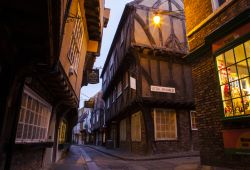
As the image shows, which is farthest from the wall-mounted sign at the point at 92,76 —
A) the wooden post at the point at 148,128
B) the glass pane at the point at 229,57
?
the glass pane at the point at 229,57

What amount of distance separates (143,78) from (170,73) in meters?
2.48

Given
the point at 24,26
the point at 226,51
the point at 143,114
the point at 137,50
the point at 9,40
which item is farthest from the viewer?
the point at 137,50

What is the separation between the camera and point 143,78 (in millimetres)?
13398

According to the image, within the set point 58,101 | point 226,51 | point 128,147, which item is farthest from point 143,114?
point 226,51

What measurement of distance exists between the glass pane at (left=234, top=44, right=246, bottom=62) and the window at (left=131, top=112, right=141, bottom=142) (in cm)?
927

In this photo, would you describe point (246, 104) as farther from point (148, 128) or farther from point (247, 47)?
point (148, 128)

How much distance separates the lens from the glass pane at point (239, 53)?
5.30 m

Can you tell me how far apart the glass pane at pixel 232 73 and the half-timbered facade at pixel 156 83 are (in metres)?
7.35

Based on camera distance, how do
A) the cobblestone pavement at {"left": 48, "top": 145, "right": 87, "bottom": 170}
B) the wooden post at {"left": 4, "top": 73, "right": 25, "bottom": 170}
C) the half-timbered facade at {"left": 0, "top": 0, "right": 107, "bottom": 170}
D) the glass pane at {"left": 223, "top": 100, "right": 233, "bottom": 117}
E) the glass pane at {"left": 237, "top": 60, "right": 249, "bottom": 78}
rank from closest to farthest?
1. the half-timbered facade at {"left": 0, "top": 0, "right": 107, "bottom": 170}
2. the wooden post at {"left": 4, "top": 73, "right": 25, "bottom": 170}
3. the glass pane at {"left": 237, "top": 60, "right": 249, "bottom": 78}
4. the glass pane at {"left": 223, "top": 100, "right": 233, "bottom": 117}
5. the cobblestone pavement at {"left": 48, "top": 145, "right": 87, "bottom": 170}

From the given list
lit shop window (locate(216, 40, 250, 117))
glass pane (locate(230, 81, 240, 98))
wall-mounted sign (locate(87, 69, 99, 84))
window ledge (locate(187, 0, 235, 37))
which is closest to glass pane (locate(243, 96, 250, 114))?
lit shop window (locate(216, 40, 250, 117))

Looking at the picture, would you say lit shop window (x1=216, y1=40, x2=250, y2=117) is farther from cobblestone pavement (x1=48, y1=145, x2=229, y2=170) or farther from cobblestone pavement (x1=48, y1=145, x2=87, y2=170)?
cobblestone pavement (x1=48, y1=145, x2=87, y2=170)

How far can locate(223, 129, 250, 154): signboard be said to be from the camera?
4.86 metres

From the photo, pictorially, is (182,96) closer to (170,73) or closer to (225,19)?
(170,73)

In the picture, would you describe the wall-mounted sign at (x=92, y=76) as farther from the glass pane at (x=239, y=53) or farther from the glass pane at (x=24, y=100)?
the glass pane at (x=239, y=53)
